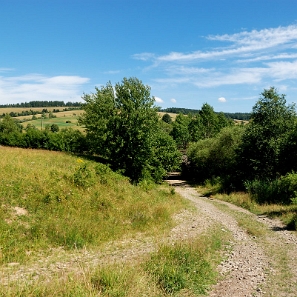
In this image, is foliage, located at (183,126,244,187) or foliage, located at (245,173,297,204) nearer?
foliage, located at (245,173,297,204)

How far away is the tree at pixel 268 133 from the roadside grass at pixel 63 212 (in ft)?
49.3

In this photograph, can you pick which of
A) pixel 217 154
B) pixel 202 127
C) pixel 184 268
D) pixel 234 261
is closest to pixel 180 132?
pixel 202 127

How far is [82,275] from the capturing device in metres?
7.68

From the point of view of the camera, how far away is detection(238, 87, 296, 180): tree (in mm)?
29547

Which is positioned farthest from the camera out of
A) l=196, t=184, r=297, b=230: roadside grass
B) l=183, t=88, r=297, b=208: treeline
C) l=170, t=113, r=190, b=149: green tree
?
l=170, t=113, r=190, b=149: green tree

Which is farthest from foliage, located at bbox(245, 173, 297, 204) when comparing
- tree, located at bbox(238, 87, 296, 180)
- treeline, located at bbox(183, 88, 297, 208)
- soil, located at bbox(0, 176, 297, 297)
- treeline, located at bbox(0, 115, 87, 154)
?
treeline, located at bbox(0, 115, 87, 154)

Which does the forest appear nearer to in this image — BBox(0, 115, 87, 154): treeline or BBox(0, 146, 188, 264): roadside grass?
BBox(0, 115, 87, 154): treeline

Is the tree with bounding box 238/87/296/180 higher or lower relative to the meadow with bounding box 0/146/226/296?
higher

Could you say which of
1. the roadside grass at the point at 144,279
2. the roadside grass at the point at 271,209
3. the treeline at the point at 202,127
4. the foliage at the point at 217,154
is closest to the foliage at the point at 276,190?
the roadside grass at the point at 271,209

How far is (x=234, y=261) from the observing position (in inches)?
420

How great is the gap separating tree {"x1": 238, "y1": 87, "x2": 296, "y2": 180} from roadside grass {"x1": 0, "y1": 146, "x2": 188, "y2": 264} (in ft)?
49.3

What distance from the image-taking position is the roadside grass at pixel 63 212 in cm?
1141

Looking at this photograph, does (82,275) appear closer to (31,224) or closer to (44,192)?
(31,224)

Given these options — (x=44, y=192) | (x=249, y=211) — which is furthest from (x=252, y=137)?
(x=44, y=192)
